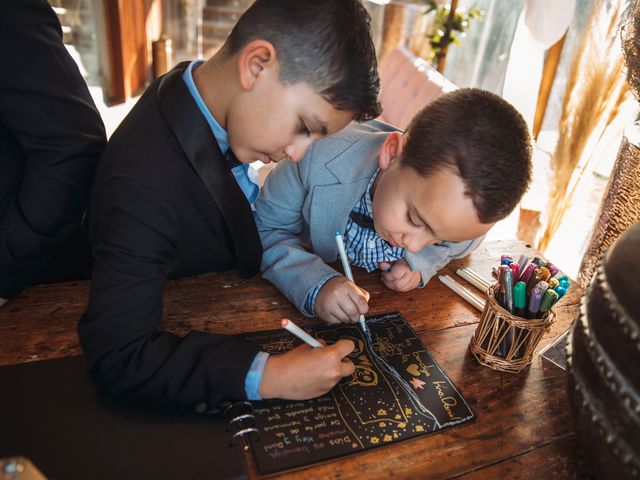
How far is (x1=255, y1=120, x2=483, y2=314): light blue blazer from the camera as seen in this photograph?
1.09 metres

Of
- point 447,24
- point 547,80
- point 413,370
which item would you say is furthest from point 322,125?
point 447,24

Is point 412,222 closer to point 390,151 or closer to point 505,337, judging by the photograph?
point 390,151

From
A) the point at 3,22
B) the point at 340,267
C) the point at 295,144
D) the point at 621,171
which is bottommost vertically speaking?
the point at 340,267

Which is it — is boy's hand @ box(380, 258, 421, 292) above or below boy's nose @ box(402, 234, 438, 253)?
below

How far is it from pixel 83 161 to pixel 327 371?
1.98 ft

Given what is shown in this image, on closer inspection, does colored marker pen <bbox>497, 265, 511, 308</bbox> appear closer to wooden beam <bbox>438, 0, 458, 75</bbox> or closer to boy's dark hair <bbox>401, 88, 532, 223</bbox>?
boy's dark hair <bbox>401, 88, 532, 223</bbox>

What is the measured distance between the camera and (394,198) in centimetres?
99

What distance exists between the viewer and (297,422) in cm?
72

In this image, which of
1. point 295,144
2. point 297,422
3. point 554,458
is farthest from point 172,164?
point 554,458

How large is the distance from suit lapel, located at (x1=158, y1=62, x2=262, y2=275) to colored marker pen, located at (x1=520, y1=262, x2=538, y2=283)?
510 millimetres

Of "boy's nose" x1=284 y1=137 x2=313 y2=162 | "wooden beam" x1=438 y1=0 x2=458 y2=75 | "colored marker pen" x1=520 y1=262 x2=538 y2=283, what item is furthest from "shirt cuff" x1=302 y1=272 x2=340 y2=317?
"wooden beam" x1=438 y1=0 x2=458 y2=75

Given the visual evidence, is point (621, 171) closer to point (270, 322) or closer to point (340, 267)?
point (340, 267)

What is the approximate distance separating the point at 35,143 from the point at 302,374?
2.10ft

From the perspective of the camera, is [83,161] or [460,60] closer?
[83,161]
